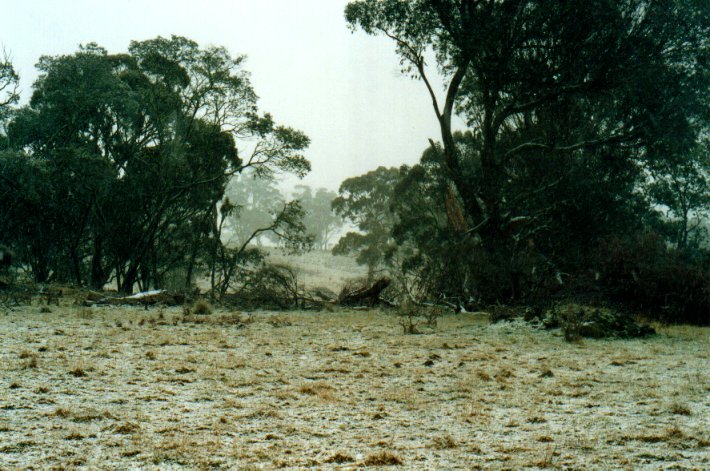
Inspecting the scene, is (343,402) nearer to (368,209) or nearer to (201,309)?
(201,309)

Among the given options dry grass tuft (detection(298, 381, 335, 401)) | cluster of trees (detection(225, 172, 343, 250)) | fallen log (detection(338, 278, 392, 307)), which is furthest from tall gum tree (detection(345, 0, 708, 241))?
cluster of trees (detection(225, 172, 343, 250))

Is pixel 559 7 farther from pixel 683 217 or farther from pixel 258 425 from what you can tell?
pixel 683 217

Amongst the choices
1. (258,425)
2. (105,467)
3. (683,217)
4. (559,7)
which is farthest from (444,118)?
(683,217)

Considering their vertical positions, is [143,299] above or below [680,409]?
above

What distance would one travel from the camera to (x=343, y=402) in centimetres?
485

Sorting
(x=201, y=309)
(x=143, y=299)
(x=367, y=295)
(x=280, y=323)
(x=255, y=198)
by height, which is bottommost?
(x=280, y=323)

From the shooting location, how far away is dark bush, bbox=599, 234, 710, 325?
12.5 m

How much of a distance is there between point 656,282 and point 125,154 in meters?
20.3

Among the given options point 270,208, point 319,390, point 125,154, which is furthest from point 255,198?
point 319,390

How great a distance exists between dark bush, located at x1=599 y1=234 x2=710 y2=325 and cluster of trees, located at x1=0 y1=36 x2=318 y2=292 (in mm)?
13401

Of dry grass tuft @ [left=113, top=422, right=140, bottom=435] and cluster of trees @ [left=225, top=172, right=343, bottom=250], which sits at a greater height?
cluster of trees @ [left=225, top=172, right=343, bottom=250]

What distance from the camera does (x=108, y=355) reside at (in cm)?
671

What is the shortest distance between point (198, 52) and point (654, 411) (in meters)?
22.9

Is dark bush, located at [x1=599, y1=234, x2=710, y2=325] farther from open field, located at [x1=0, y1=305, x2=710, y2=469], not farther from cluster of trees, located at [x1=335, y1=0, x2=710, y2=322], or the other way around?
open field, located at [x1=0, y1=305, x2=710, y2=469]
